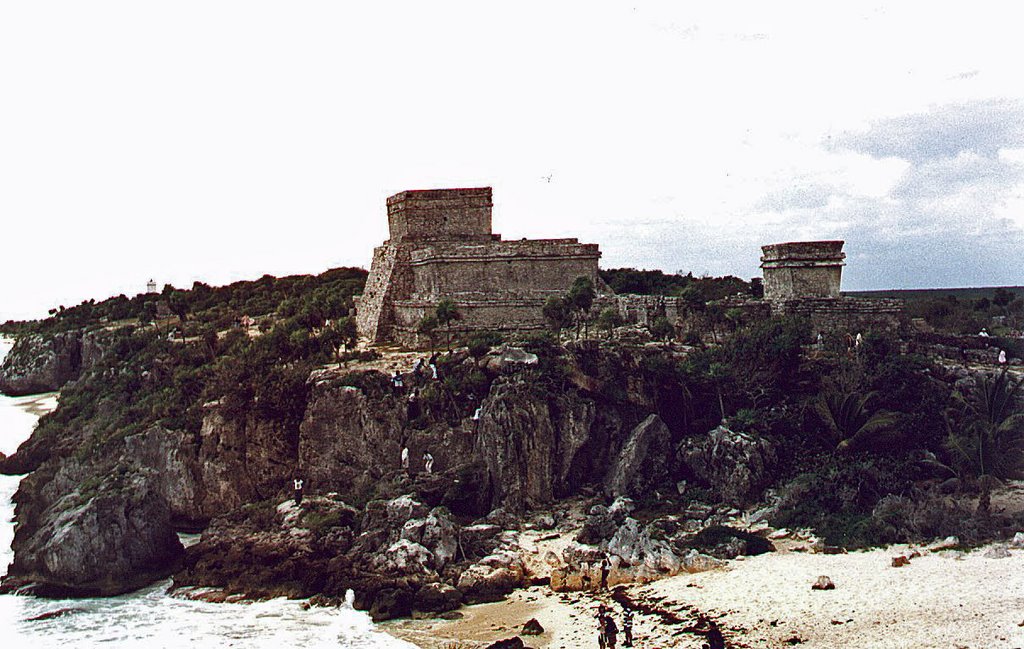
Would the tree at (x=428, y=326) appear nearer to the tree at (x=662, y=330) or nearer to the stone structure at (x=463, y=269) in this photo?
the stone structure at (x=463, y=269)

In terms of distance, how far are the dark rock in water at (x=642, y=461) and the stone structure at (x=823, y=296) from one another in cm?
745

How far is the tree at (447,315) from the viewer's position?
3136cm

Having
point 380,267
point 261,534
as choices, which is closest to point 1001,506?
point 261,534

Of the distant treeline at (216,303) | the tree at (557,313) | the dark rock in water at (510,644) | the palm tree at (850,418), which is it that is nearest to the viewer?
the dark rock in water at (510,644)

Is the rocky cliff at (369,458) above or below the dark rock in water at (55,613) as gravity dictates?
above

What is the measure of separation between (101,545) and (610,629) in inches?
644

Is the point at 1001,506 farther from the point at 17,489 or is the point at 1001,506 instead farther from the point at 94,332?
the point at 94,332

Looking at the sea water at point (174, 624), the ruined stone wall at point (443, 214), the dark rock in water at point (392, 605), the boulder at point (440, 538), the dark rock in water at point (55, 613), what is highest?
the ruined stone wall at point (443, 214)

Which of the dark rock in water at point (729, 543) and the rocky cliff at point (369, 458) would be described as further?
the rocky cliff at point (369, 458)

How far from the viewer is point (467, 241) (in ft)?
119

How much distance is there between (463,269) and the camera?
34.8 metres

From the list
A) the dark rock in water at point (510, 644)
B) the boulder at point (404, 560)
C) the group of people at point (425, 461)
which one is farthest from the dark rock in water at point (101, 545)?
the dark rock in water at point (510, 644)

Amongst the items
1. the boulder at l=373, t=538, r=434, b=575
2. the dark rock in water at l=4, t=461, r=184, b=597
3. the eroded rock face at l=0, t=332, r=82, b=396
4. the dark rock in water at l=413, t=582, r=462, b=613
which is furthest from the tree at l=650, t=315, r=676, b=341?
the eroded rock face at l=0, t=332, r=82, b=396

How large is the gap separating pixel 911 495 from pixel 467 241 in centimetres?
2010
